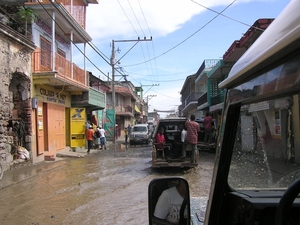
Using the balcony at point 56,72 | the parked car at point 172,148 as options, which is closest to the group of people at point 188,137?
the parked car at point 172,148

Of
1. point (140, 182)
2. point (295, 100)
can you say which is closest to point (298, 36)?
point (295, 100)

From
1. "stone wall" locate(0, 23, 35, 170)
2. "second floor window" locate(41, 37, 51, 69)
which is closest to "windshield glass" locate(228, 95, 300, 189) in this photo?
"stone wall" locate(0, 23, 35, 170)

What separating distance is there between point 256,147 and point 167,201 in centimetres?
69

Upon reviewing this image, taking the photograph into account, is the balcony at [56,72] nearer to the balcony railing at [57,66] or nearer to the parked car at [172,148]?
the balcony railing at [57,66]

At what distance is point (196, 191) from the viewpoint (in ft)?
25.1

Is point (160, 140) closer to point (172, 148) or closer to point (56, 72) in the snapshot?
point (172, 148)

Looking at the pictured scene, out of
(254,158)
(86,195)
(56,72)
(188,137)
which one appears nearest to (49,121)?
(56,72)

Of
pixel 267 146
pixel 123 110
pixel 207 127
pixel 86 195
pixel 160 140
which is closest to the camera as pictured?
pixel 267 146

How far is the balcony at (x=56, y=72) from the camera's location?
13664 mm

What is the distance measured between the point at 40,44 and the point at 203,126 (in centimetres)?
960

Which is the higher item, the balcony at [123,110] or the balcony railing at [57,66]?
the balcony railing at [57,66]

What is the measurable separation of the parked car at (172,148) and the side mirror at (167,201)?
8196mm

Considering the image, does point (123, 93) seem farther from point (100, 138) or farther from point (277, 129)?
point (277, 129)

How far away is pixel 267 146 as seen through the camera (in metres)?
1.77
